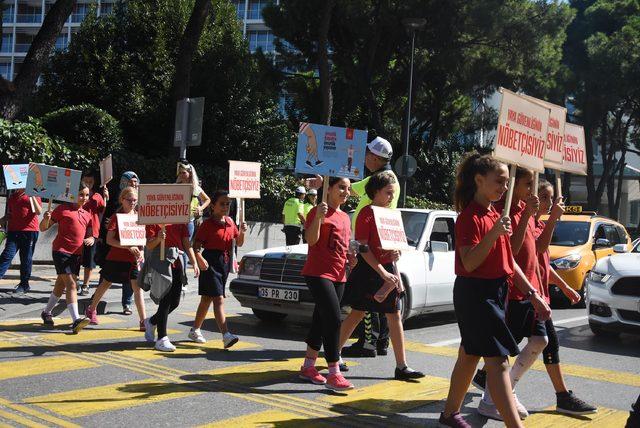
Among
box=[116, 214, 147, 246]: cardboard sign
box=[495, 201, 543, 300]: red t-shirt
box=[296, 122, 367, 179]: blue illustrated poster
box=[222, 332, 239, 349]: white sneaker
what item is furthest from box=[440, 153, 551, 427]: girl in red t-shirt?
box=[116, 214, 147, 246]: cardboard sign

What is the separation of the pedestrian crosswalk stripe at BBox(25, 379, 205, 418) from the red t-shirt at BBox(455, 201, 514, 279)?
240 centimetres

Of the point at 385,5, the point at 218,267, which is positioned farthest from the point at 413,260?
the point at 385,5

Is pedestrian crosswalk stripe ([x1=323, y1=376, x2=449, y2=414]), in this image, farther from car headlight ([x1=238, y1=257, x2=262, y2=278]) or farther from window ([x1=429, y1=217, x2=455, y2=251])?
window ([x1=429, y1=217, x2=455, y2=251])

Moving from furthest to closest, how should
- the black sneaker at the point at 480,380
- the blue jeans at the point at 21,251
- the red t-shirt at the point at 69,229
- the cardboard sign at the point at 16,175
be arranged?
the blue jeans at the point at 21,251 → the cardboard sign at the point at 16,175 → the red t-shirt at the point at 69,229 → the black sneaker at the point at 480,380

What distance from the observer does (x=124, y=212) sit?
27.5ft

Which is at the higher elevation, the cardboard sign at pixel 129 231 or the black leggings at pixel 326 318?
the cardboard sign at pixel 129 231

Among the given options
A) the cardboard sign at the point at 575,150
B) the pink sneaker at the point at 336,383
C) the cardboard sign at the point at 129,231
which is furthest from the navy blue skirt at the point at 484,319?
the cardboard sign at the point at 129,231

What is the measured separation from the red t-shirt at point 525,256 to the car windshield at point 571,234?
8149 millimetres

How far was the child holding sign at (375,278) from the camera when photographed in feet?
20.9

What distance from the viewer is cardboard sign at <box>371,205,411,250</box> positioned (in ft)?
20.3

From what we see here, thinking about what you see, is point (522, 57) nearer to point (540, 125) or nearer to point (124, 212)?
point (124, 212)

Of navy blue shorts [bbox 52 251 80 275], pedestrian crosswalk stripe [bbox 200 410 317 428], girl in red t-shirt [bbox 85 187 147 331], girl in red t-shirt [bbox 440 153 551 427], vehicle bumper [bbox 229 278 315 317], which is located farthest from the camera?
navy blue shorts [bbox 52 251 80 275]

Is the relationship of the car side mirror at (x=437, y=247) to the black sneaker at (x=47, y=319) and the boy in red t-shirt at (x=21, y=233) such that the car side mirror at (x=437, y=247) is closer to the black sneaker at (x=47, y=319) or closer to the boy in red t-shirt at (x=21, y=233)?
the black sneaker at (x=47, y=319)

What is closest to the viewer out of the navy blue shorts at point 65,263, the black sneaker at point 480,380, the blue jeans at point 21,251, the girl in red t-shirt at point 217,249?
the black sneaker at point 480,380
